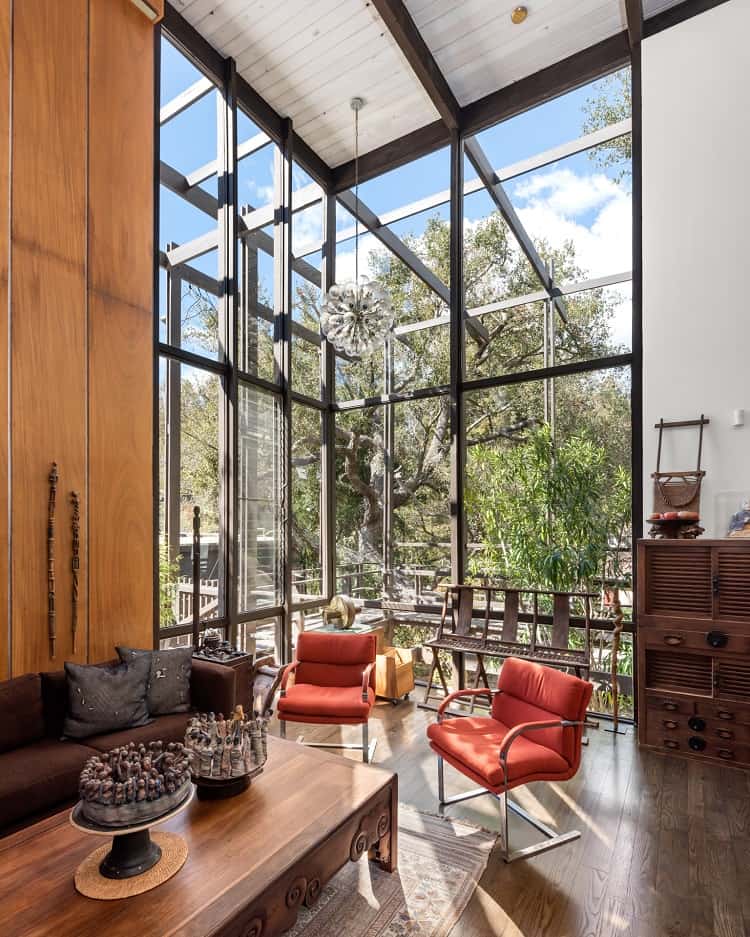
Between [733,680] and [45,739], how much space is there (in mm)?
4096

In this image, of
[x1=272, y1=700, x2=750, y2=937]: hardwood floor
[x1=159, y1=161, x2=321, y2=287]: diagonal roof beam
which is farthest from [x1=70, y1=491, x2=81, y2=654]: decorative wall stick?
[x1=272, y1=700, x2=750, y2=937]: hardwood floor

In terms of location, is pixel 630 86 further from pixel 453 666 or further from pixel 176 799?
pixel 176 799

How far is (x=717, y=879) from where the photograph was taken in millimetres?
2459

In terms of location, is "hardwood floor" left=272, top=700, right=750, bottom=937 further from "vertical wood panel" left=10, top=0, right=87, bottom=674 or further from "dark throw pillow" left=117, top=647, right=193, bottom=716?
"vertical wood panel" left=10, top=0, right=87, bottom=674

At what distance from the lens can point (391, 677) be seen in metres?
4.73

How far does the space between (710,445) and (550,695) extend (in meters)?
2.25

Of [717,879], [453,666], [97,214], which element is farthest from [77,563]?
[717,879]

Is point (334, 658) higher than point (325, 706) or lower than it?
higher

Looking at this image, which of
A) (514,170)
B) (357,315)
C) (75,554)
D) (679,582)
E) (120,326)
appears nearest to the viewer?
(75,554)

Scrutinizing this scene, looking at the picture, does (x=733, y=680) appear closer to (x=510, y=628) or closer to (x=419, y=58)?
(x=510, y=628)

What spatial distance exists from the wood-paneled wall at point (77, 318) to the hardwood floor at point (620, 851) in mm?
2249

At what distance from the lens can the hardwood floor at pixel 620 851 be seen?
2221 mm

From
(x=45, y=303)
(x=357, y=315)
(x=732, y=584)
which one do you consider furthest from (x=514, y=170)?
(x=45, y=303)

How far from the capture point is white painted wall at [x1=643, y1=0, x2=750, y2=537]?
13.0 ft
